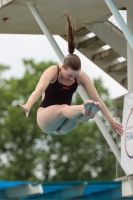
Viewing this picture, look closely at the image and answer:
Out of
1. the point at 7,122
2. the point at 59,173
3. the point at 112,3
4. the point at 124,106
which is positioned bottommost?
the point at 59,173

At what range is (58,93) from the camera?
13242 mm

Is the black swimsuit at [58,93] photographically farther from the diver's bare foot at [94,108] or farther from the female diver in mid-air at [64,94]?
the diver's bare foot at [94,108]

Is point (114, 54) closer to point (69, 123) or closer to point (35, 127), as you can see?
point (69, 123)

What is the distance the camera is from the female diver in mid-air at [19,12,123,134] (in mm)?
12500

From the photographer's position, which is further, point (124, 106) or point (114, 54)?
point (114, 54)

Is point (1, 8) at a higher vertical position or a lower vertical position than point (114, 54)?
higher

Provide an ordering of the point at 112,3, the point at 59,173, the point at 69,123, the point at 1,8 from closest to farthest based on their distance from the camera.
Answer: the point at 69,123
the point at 112,3
the point at 1,8
the point at 59,173

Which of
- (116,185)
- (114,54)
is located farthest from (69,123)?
(114,54)

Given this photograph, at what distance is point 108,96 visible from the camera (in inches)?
2286

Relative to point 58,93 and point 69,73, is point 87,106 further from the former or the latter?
point 58,93

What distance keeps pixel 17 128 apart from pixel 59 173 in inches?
177

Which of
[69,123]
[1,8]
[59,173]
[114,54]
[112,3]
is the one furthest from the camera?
[59,173]

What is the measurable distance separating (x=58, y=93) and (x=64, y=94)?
10cm

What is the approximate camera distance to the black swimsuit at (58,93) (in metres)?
13.1
